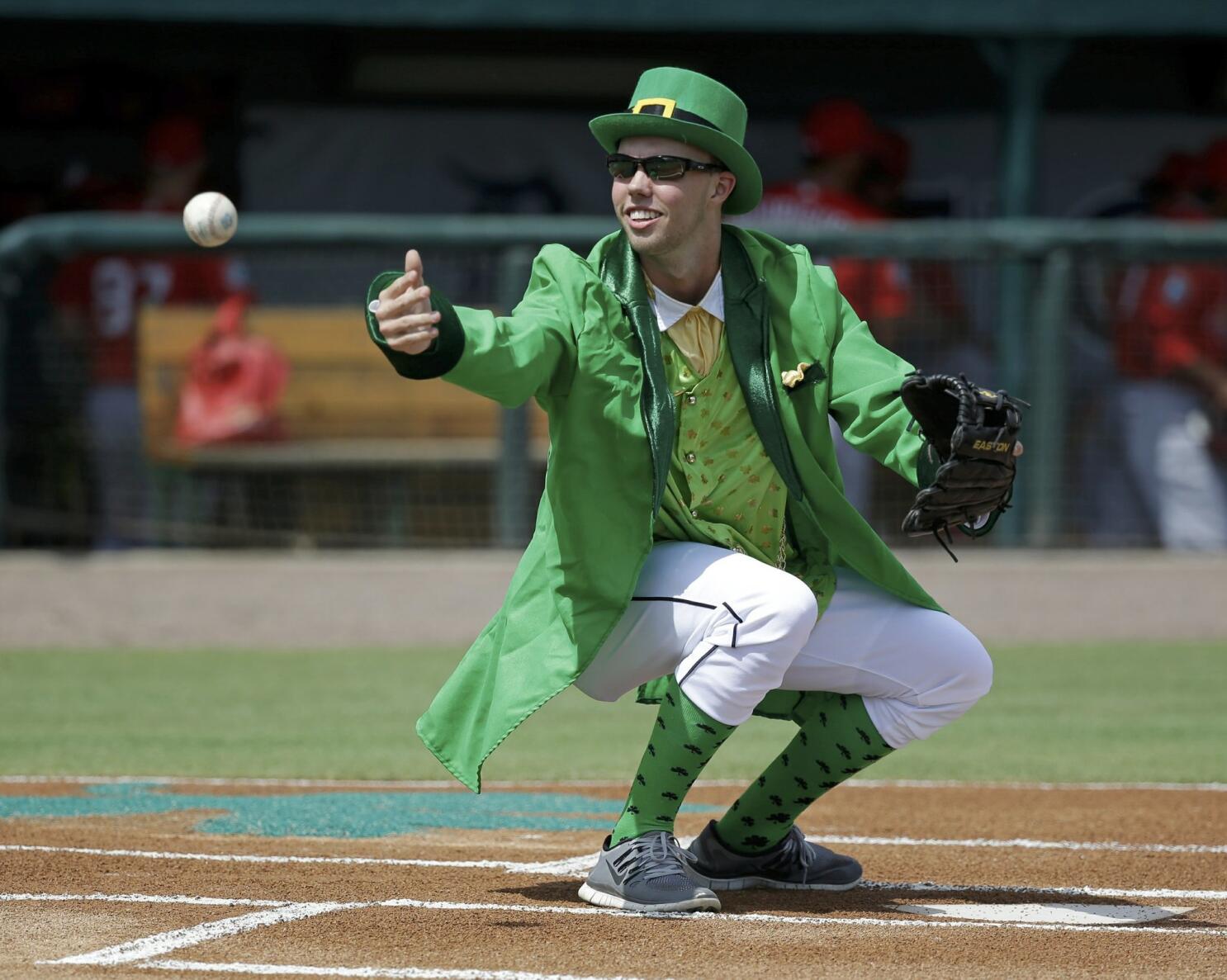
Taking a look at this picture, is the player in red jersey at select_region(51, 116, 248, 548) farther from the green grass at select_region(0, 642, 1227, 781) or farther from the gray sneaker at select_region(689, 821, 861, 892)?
the gray sneaker at select_region(689, 821, 861, 892)

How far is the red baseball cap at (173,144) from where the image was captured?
11.8 meters

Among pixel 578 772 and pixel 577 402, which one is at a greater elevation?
pixel 577 402

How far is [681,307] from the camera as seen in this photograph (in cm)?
435

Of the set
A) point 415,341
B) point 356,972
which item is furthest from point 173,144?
point 356,972

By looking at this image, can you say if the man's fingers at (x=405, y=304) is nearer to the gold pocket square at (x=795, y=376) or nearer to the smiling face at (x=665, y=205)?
the smiling face at (x=665, y=205)

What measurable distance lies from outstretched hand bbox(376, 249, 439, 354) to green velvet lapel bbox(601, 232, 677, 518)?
0.64 meters

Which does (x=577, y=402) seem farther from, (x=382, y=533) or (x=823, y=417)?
(x=382, y=533)

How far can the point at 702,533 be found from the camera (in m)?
4.32

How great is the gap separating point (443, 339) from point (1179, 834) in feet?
8.74

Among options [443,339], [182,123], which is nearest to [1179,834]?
[443,339]

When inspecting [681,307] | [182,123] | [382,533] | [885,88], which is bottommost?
[382,533]

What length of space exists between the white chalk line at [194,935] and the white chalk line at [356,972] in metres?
0.09

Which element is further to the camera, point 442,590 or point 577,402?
point 442,590

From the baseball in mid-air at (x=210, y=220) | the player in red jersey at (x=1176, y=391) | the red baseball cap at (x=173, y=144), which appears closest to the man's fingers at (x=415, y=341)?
the baseball in mid-air at (x=210, y=220)
